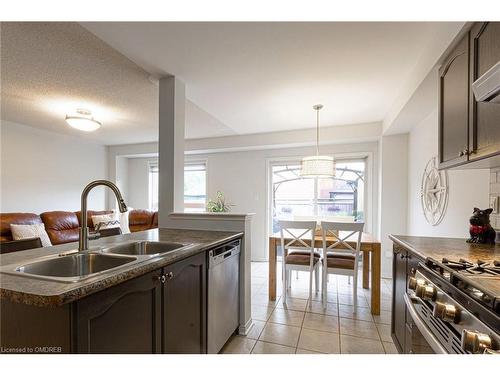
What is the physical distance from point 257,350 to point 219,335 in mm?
360

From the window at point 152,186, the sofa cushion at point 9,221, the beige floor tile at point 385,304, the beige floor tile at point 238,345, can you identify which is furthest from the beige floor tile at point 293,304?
the window at point 152,186

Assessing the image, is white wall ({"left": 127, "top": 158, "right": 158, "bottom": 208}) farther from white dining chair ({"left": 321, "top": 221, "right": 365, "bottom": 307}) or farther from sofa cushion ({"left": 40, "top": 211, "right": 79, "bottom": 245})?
white dining chair ({"left": 321, "top": 221, "right": 365, "bottom": 307})

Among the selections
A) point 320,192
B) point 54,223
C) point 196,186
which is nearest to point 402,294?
point 320,192

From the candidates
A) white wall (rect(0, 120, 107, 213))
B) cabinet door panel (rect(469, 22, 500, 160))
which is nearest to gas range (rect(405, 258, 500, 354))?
cabinet door panel (rect(469, 22, 500, 160))

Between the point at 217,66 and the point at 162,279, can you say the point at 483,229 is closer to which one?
the point at 162,279

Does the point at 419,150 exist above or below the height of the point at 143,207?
above

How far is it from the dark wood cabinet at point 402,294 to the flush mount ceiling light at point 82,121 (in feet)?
12.4

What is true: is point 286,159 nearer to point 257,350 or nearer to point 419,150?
point 419,150

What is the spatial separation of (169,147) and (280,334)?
198 cm

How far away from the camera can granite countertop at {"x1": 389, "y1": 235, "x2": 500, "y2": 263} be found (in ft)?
Answer: 4.00

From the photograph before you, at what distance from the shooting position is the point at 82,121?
315 centimetres

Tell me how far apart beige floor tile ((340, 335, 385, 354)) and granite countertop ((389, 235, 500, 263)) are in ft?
2.98

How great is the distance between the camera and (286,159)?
15.5 feet
